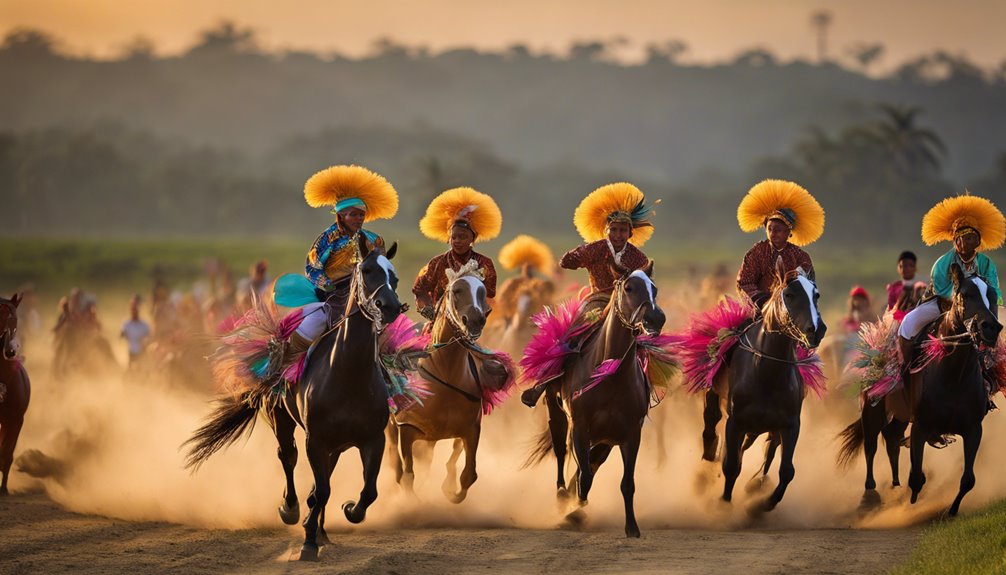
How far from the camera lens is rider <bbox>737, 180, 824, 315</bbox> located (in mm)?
13641

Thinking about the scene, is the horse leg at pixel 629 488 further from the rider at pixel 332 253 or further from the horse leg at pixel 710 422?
the rider at pixel 332 253

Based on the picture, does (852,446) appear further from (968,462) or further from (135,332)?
(135,332)

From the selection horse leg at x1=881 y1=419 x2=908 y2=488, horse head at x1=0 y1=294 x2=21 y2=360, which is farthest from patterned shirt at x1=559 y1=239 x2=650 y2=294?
horse head at x1=0 y1=294 x2=21 y2=360

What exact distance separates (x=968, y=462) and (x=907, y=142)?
239ft

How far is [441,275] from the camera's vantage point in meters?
13.9

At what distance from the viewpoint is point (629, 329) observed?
1230 cm

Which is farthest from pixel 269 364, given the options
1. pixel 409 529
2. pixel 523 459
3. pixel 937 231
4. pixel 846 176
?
pixel 846 176

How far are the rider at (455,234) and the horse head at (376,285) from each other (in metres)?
2.73

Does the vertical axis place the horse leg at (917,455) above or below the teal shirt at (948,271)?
below

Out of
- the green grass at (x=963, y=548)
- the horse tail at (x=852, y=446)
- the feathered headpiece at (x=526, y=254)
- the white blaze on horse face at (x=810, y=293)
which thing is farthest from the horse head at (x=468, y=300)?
the feathered headpiece at (x=526, y=254)

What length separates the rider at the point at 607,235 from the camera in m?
13.2

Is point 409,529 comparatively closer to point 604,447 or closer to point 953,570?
point 604,447

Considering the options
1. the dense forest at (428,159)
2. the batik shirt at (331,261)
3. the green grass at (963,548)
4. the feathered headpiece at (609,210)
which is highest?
the dense forest at (428,159)

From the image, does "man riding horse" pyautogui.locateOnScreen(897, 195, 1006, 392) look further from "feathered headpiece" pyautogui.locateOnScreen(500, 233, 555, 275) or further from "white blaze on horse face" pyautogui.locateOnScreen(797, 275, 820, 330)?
"feathered headpiece" pyautogui.locateOnScreen(500, 233, 555, 275)
